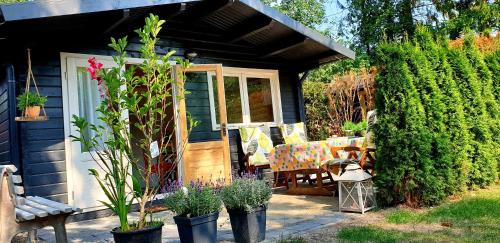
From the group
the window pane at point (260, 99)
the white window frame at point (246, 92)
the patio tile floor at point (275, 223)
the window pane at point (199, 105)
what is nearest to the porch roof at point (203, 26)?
the white window frame at point (246, 92)

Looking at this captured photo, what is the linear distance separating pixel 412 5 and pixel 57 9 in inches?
542

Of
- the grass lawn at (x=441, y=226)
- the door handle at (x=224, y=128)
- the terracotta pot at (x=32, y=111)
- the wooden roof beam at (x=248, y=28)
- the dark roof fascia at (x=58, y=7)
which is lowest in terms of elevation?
the grass lawn at (x=441, y=226)

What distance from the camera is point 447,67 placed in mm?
4812

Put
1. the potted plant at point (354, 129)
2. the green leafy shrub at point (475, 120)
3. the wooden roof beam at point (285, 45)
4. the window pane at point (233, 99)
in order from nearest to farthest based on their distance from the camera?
the green leafy shrub at point (475, 120), the wooden roof beam at point (285, 45), the window pane at point (233, 99), the potted plant at point (354, 129)

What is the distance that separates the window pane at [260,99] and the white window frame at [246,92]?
60 mm

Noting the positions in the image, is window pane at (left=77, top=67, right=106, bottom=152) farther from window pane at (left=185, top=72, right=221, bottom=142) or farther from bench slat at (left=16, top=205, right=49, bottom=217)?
bench slat at (left=16, top=205, right=49, bottom=217)

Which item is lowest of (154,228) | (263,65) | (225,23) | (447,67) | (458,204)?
(458,204)

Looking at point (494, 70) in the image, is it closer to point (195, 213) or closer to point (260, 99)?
point (260, 99)

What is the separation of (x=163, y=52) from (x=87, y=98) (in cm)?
133

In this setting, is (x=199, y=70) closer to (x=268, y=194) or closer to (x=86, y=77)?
(x=86, y=77)

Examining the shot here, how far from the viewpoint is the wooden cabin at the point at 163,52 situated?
4391mm

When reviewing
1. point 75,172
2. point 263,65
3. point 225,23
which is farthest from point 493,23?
point 75,172

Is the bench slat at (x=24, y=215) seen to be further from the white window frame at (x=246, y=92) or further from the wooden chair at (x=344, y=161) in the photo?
the white window frame at (x=246, y=92)

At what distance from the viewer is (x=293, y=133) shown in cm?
696
